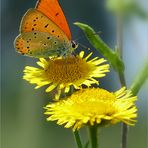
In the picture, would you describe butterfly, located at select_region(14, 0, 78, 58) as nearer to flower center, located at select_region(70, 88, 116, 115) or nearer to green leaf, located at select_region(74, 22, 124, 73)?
green leaf, located at select_region(74, 22, 124, 73)

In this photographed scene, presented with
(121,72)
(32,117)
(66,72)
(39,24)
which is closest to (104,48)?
(121,72)

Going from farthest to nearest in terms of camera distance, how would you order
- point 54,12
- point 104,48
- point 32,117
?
point 32,117, point 54,12, point 104,48

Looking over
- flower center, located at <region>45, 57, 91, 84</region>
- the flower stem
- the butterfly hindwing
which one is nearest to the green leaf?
the flower stem

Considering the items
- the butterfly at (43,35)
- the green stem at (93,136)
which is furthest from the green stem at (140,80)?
the butterfly at (43,35)

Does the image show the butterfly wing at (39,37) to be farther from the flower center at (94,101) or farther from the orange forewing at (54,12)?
the flower center at (94,101)

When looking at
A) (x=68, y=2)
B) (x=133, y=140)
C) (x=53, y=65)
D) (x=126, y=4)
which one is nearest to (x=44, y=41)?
(x=53, y=65)

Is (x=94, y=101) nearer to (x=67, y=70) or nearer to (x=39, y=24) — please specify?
(x=67, y=70)

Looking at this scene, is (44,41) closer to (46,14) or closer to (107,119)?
(46,14)
